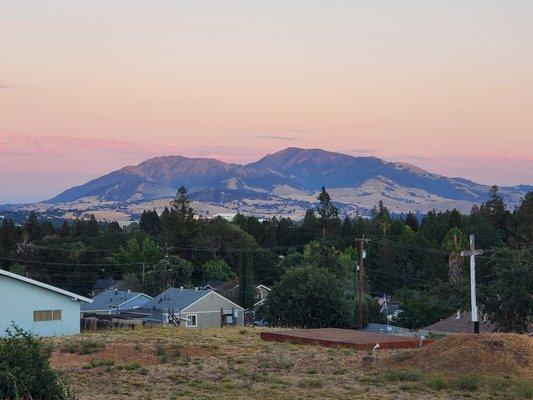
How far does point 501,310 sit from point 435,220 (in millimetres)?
59686

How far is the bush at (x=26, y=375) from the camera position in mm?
12367

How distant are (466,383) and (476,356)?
3.07m

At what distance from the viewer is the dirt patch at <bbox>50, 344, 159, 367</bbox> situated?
22172mm

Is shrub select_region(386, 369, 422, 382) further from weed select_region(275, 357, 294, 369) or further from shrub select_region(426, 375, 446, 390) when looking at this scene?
weed select_region(275, 357, 294, 369)

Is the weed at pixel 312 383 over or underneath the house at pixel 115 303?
over

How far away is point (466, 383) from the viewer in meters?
18.2

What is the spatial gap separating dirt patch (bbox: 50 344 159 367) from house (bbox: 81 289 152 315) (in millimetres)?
42490

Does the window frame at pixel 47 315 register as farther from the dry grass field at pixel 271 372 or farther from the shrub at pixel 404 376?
the shrub at pixel 404 376

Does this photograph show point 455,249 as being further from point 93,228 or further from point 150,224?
point 150,224

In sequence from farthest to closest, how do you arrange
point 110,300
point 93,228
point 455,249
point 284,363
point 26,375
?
point 93,228, point 455,249, point 110,300, point 284,363, point 26,375

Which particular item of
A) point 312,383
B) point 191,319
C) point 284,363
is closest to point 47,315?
point 284,363

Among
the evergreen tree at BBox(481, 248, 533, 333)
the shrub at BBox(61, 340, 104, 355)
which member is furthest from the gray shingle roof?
the shrub at BBox(61, 340, 104, 355)

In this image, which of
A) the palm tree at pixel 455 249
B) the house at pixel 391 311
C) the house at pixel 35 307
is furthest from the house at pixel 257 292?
the house at pixel 35 307

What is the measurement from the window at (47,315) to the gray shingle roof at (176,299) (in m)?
23.7
